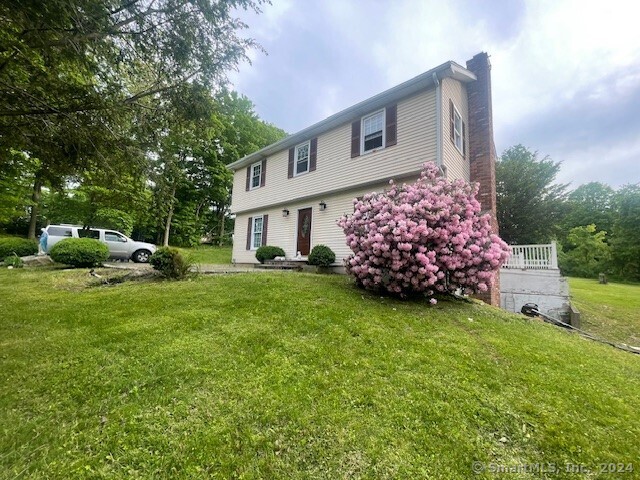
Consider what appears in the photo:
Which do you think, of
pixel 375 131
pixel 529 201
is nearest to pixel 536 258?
pixel 375 131

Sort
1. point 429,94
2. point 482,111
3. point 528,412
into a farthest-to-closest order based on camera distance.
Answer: point 482,111 < point 429,94 < point 528,412

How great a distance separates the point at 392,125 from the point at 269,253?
6.49 m

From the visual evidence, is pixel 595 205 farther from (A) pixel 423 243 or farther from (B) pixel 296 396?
(B) pixel 296 396

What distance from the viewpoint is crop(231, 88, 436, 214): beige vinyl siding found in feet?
26.6

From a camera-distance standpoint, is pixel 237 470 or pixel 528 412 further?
pixel 528 412

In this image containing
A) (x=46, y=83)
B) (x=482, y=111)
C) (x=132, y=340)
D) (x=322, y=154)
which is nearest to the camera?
(x=132, y=340)

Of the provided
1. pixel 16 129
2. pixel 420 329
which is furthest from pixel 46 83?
pixel 420 329

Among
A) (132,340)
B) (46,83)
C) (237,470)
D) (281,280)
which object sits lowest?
(237,470)

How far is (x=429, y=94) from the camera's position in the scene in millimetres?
8070

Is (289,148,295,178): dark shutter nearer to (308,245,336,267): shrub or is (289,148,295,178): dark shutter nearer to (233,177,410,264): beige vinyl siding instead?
(233,177,410,264): beige vinyl siding

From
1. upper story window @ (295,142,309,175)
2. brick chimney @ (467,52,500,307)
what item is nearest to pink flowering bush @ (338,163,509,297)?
brick chimney @ (467,52,500,307)

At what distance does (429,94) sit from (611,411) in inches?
307

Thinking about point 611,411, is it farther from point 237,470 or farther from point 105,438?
point 105,438

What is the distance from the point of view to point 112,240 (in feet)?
42.2
